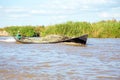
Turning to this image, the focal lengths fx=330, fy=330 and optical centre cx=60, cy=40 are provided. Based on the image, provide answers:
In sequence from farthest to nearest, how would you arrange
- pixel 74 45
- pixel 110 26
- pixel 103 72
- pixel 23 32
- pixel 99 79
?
pixel 23 32 < pixel 110 26 < pixel 74 45 < pixel 103 72 < pixel 99 79

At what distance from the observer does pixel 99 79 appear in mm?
8719

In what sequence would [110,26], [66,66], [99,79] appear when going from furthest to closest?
1. [110,26]
2. [66,66]
3. [99,79]

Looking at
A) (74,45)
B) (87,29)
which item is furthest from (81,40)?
(87,29)

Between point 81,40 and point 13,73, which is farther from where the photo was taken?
point 81,40

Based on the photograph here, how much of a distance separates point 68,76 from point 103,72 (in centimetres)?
124

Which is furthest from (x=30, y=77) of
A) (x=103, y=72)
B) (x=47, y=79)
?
(x=103, y=72)

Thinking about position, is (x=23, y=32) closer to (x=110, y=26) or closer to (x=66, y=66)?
(x=110, y=26)

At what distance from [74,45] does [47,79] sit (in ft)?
49.7

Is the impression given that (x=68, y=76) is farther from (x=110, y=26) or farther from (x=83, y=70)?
(x=110, y=26)

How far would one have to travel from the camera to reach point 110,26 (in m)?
33.4

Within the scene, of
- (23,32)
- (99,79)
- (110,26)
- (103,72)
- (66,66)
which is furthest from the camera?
(23,32)

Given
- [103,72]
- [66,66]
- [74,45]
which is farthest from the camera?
[74,45]

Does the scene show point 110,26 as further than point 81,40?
Yes

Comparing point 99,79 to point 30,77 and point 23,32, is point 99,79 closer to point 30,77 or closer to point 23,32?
point 30,77
